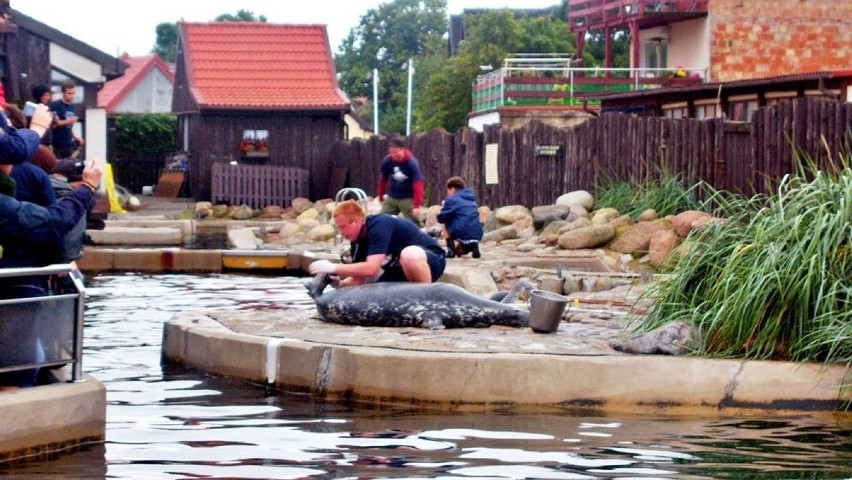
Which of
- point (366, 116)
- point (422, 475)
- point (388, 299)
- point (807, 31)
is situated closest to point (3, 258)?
point (422, 475)

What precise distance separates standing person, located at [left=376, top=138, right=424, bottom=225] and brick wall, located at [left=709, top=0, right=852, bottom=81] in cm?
2649

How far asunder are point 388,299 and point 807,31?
36566 millimetres

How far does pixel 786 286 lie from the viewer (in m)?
10.3

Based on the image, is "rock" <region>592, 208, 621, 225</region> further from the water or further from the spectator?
the spectator

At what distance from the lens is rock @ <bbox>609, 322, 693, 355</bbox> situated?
10.4 meters

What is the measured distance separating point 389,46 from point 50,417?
306 ft

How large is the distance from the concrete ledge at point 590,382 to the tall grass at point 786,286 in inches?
10.3

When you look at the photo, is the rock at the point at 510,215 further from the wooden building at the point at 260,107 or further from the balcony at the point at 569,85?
the balcony at the point at 569,85

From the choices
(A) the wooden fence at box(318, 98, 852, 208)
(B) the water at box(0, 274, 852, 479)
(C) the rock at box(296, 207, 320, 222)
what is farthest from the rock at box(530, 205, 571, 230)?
(B) the water at box(0, 274, 852, 479)

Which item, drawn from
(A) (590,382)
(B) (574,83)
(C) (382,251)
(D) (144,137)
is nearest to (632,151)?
(C) (382,251)

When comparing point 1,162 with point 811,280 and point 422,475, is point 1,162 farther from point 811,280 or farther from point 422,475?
point 811,280

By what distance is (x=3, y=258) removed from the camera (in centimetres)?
880

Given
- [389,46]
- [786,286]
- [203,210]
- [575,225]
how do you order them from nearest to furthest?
[786,286] → [575,225] → [203,210] → [389,46]

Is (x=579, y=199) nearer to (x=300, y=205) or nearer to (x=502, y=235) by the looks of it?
(x=502, y=235)
